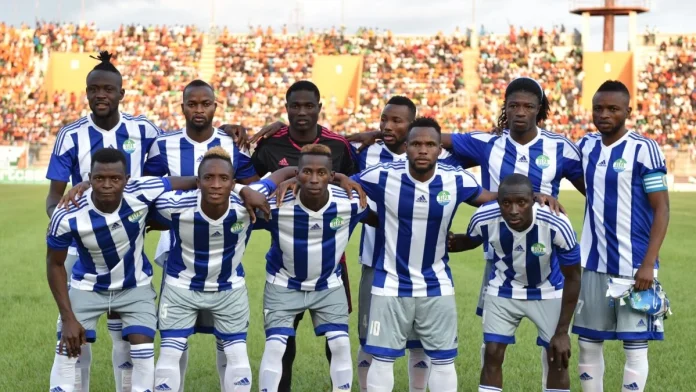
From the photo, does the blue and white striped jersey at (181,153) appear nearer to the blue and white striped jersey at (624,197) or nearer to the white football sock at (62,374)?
the white football sock at (62,374)

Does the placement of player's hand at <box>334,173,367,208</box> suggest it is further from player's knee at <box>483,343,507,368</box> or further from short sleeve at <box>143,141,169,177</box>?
short sleeve at <box>143,141,169,177</box>

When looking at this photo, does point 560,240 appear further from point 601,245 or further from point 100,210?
point 100,210

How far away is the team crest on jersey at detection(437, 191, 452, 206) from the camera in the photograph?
221 inches

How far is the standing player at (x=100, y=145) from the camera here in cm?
591

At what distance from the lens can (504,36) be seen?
142ft

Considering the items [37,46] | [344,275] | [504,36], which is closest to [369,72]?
[504,36]

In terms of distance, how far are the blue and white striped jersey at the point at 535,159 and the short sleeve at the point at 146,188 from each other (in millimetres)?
2155

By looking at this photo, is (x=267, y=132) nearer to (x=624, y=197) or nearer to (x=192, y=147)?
(x=192, y=147)

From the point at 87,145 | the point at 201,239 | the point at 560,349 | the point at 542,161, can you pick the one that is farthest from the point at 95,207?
the point at 560,349

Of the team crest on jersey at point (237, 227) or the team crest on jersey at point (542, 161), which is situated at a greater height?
the team crest on jersey at point (542, 161)

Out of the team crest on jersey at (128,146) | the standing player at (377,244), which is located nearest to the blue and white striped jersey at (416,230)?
the standing player at (377,244)

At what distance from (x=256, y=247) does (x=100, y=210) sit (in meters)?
10.1

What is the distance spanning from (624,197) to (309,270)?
6.79 feet

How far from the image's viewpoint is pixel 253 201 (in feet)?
18.0
